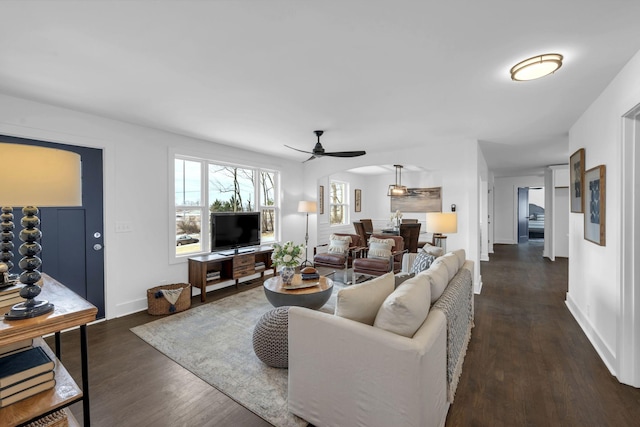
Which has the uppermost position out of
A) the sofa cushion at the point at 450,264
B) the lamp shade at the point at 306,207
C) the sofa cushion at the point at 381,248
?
the lamp shade at the point at 306,207

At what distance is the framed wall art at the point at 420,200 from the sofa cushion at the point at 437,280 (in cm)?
711

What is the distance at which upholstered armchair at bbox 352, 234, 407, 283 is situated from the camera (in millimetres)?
4668

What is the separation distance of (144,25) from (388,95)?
2044 mm

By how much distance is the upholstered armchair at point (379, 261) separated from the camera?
15.3 ft

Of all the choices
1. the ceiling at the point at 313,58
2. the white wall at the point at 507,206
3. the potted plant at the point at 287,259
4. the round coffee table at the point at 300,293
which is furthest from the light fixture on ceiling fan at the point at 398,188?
the round coffee table at the point at 300,293

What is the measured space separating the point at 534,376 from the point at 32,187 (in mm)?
3495

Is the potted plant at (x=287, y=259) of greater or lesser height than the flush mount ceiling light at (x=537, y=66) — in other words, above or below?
below

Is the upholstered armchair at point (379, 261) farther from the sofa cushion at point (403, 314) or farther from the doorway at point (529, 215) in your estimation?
the doorway at point (529, 215)

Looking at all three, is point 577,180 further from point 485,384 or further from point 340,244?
point 340,244

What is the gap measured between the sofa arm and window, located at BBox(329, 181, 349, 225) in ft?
22.3

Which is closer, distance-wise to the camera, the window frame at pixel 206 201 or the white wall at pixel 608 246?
the white wall at pixel 608 246

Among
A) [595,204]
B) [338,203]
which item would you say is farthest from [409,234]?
[595,204]

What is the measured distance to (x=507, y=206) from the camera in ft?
32.0

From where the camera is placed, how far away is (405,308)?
155 cm
